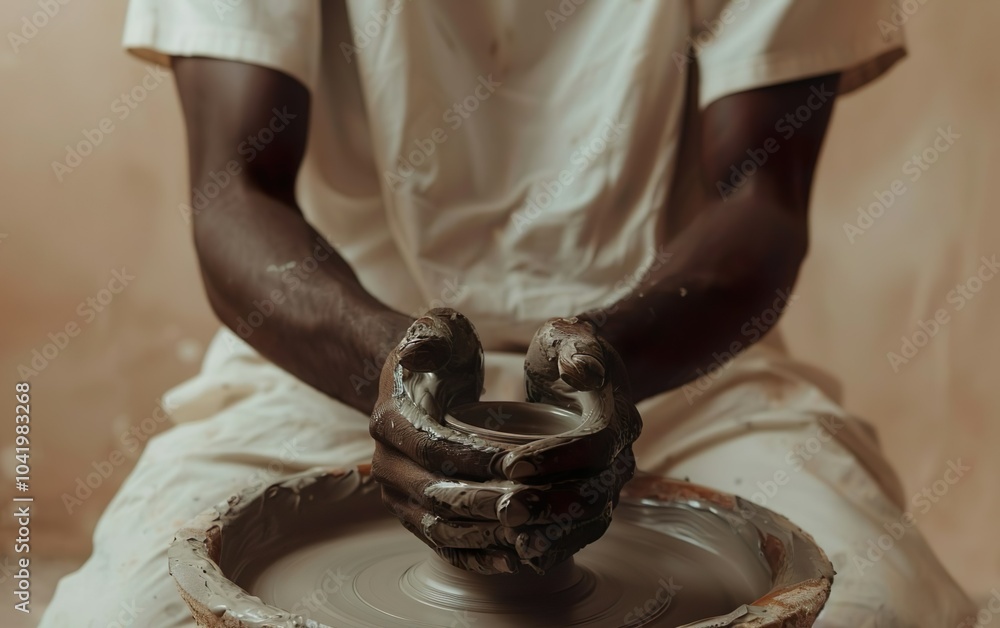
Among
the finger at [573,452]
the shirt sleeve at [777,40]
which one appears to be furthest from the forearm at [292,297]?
the shirt sleeve at [777,40]

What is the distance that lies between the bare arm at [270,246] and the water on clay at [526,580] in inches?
9.8

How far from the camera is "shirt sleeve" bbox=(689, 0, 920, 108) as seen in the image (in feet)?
5.93

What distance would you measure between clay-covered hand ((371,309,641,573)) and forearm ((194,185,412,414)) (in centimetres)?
24

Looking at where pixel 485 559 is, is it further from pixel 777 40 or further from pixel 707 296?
pixel 777 40

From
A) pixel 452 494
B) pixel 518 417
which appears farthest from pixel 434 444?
pixel 518 417

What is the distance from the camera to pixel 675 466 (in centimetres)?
164

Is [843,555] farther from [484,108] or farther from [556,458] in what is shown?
[484,108]

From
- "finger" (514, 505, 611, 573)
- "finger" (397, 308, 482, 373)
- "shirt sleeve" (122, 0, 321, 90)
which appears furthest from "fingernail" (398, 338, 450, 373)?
"shirt sleeve" (122, 0, 321, 90)

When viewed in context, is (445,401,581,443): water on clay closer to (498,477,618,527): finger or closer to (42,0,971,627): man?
(498,477,618,527): finger

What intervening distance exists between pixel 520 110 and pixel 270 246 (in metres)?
0.56

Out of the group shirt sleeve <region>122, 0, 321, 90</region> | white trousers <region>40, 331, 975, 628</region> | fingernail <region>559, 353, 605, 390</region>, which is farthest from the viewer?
shirt sleeve <region>122, 0, 321, 90</region>

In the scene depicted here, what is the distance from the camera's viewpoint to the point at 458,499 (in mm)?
974

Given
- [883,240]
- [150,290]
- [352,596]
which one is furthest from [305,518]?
[883,240]

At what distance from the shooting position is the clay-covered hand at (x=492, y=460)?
97 centimetres
